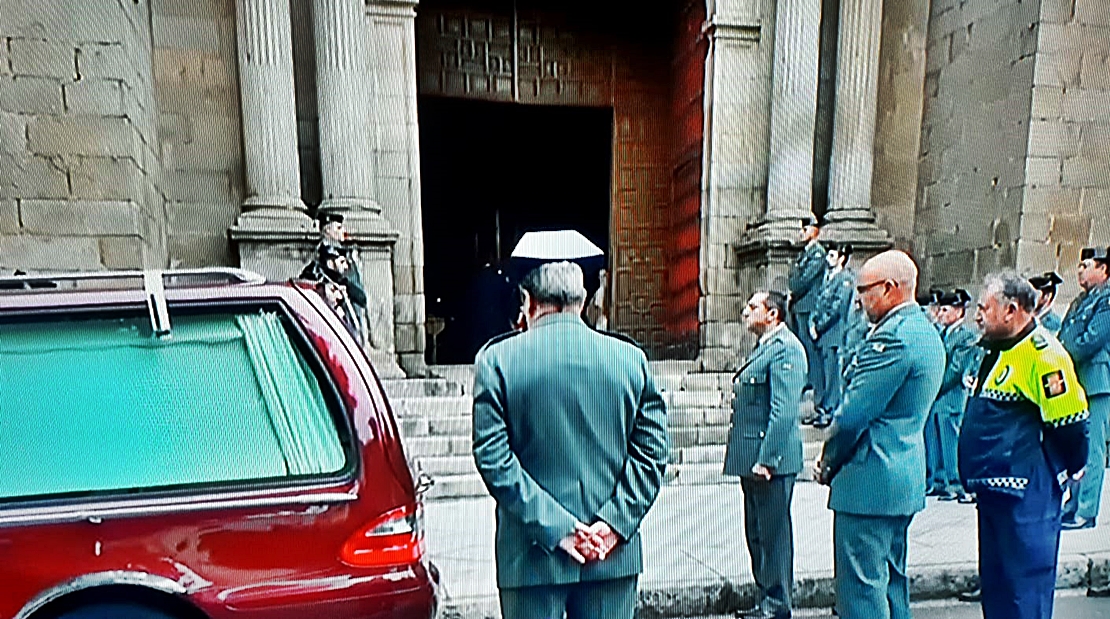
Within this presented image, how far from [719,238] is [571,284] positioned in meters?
6.24

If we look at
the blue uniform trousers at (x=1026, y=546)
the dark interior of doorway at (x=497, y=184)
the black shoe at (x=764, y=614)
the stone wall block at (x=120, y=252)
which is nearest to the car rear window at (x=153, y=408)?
the black shoe at (x=764, y=614)

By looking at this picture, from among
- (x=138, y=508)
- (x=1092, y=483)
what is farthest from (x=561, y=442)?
(x=1092, y=483)

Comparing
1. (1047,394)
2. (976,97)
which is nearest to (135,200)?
(1047,394)

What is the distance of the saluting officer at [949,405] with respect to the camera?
5.19 m

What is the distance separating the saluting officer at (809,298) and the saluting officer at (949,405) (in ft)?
3.67

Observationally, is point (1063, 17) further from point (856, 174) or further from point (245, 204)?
point (245, 204)

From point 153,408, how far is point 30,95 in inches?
204

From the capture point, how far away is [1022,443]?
2789mm

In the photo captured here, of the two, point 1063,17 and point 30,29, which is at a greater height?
point 1063,17

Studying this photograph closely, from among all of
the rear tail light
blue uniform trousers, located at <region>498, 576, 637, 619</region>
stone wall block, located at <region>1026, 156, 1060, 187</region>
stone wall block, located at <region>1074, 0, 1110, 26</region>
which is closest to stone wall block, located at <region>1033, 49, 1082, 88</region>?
stone wall block, located at <region>1074, 0, 1110, 26</region>

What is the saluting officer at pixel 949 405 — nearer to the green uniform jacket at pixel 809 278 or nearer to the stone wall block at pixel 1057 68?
the green uniform jacket at pixel 809 278

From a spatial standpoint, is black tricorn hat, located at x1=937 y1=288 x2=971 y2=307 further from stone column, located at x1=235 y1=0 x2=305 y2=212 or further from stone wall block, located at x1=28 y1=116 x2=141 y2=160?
stone wall block, located at x1=28 y1=116 x2=141 y2=160

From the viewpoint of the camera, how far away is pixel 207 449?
2.01 metres

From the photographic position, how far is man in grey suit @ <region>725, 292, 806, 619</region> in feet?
10.8
